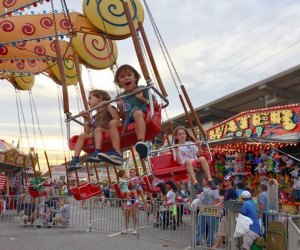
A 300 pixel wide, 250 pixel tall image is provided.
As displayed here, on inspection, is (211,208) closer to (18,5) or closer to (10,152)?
(18,5)

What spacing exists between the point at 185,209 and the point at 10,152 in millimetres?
10330

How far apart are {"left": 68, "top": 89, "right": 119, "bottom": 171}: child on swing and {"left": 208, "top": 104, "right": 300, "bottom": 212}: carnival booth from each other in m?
6.30

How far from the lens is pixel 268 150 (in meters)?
12.1

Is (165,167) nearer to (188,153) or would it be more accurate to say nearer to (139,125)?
(188,153)

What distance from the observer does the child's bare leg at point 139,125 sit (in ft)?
12.9

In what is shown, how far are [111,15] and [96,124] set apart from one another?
312 centimetres

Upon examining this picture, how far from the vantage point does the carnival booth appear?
11242 millimetres

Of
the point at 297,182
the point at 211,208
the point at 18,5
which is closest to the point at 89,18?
the point at 18,5

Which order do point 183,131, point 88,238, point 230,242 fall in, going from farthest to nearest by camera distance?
point 88,238 → point 230,242 → point 183,131

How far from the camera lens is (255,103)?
18141 mm

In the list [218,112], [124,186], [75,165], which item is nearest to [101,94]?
[75,165]

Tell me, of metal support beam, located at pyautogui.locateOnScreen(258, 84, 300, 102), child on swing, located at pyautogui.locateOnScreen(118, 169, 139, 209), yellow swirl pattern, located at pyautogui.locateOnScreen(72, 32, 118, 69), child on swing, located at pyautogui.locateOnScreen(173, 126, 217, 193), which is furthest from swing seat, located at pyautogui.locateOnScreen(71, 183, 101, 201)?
metal support beam, located at pyautogui.locateOnScreen(258, 84, 300, 102)

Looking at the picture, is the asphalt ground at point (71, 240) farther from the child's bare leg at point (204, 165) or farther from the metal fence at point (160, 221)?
the child's bare leg at point (204, 165)

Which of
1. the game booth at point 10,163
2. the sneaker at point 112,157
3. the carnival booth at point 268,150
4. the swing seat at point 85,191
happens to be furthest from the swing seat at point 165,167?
the game booth at point 10,163
